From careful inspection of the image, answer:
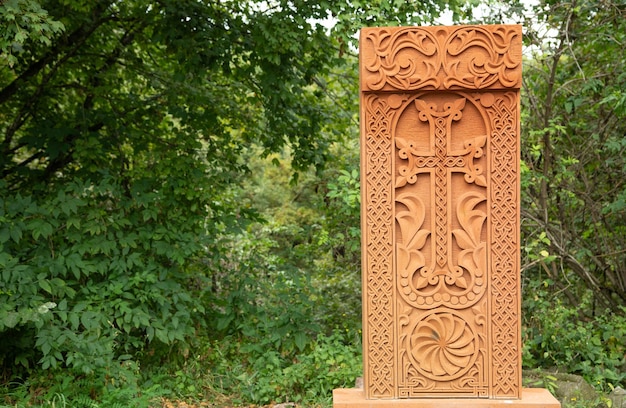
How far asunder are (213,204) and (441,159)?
3.58 metres

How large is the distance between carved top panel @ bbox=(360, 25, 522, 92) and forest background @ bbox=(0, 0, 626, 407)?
6.77 ft

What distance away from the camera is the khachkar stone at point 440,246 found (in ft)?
9.53

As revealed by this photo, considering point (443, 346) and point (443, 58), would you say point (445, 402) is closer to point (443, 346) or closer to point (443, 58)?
point (443, 346)

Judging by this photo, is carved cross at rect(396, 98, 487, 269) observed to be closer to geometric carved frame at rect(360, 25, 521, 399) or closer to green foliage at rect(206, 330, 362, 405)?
geometric carved frame at rect(360, 25, 521, 399)

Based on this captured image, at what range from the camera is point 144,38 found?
7.16 meters

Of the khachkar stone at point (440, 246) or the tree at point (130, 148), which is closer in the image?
the khachkar stone at point (440, 246)

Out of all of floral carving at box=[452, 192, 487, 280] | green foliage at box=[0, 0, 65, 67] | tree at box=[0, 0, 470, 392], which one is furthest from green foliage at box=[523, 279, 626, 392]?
green foliage at box=[0, 0, 65, 67]

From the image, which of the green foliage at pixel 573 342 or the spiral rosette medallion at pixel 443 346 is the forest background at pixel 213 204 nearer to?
the green foliage at pixel 573 342

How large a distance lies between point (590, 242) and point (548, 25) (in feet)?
6.82

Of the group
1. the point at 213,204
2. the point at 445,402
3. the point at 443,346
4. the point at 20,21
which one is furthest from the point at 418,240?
the point at 213,204

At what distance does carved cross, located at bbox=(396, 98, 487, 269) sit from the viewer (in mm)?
2912

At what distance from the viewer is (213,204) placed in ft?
20.4

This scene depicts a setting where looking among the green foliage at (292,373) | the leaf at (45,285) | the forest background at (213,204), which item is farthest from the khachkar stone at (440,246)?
the leaf at (45,285)

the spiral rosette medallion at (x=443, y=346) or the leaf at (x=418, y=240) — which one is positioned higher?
the leaf at (x=418, y=240)
